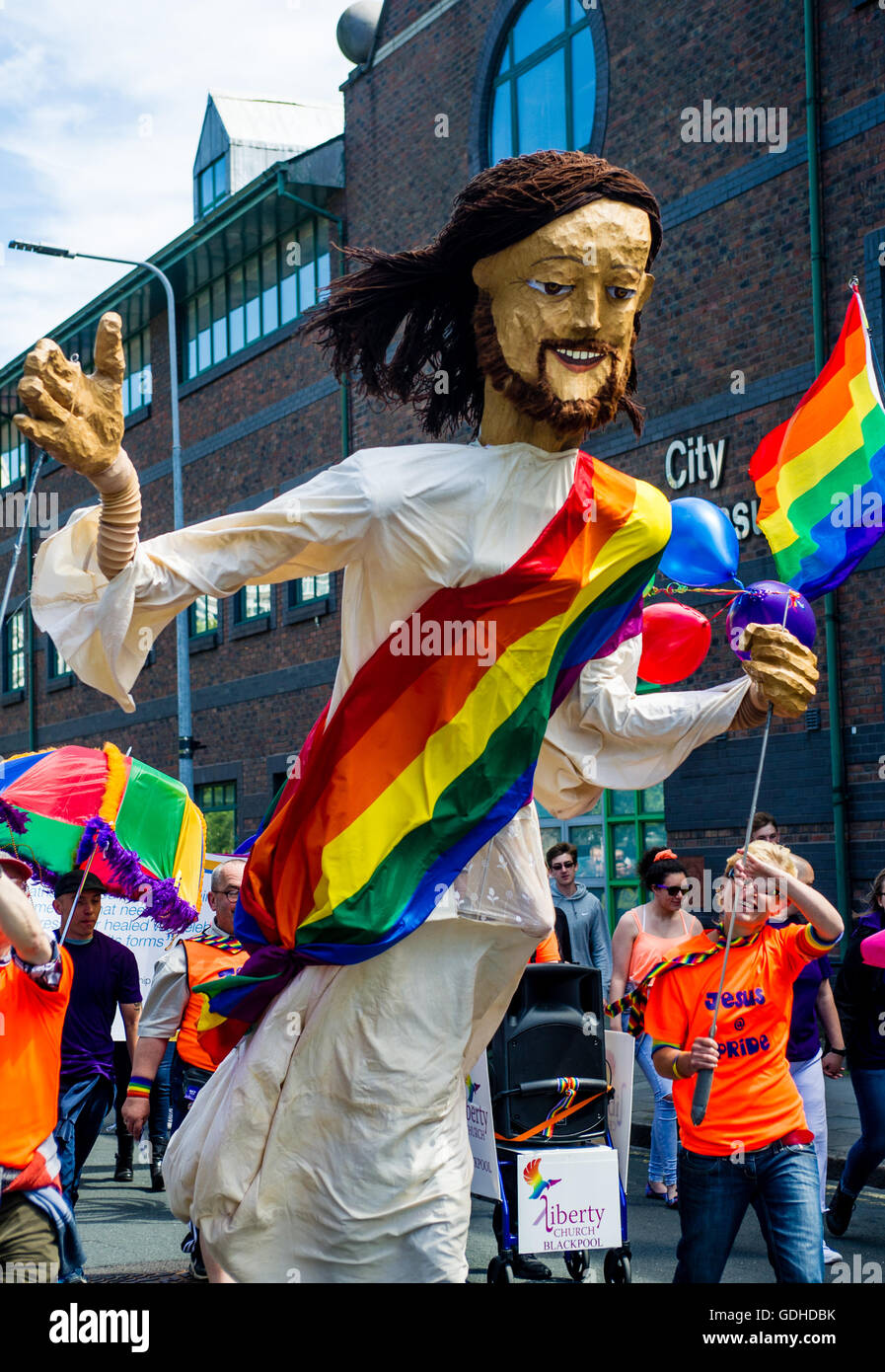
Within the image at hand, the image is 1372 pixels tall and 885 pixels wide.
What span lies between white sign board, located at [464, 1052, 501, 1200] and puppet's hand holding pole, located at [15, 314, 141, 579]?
4.07 meters

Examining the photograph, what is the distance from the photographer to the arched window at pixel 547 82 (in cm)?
1569

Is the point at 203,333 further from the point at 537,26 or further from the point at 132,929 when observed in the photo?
the point at 132,929

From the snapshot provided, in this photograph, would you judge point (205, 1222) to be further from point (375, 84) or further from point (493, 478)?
point (375, 84)

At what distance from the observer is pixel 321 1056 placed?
2.94m

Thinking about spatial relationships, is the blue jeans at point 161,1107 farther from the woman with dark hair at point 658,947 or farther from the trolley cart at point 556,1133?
the trolley cart at point 556,1133

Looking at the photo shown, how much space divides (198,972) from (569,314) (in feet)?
15.0

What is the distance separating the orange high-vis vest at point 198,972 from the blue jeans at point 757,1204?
2723mm

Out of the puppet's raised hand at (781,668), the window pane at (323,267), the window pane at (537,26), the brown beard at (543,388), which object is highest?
the window pane at (537,26)

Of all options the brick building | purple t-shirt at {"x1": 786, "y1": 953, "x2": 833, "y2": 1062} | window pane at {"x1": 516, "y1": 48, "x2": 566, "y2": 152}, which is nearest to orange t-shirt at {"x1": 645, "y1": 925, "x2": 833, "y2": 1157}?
purple t-shirt at {"x1": 786, "y1": 953, "x2": 833, "y2": 1062}

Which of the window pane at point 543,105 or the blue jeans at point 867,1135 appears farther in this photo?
the window pane at point 543,105

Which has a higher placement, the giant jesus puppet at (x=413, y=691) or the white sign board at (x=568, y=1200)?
the giant jesus puppet at (x=413, y=691)

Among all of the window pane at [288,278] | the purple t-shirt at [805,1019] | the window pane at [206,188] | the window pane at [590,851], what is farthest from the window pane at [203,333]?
the purple t-shirt at [805,1019]
